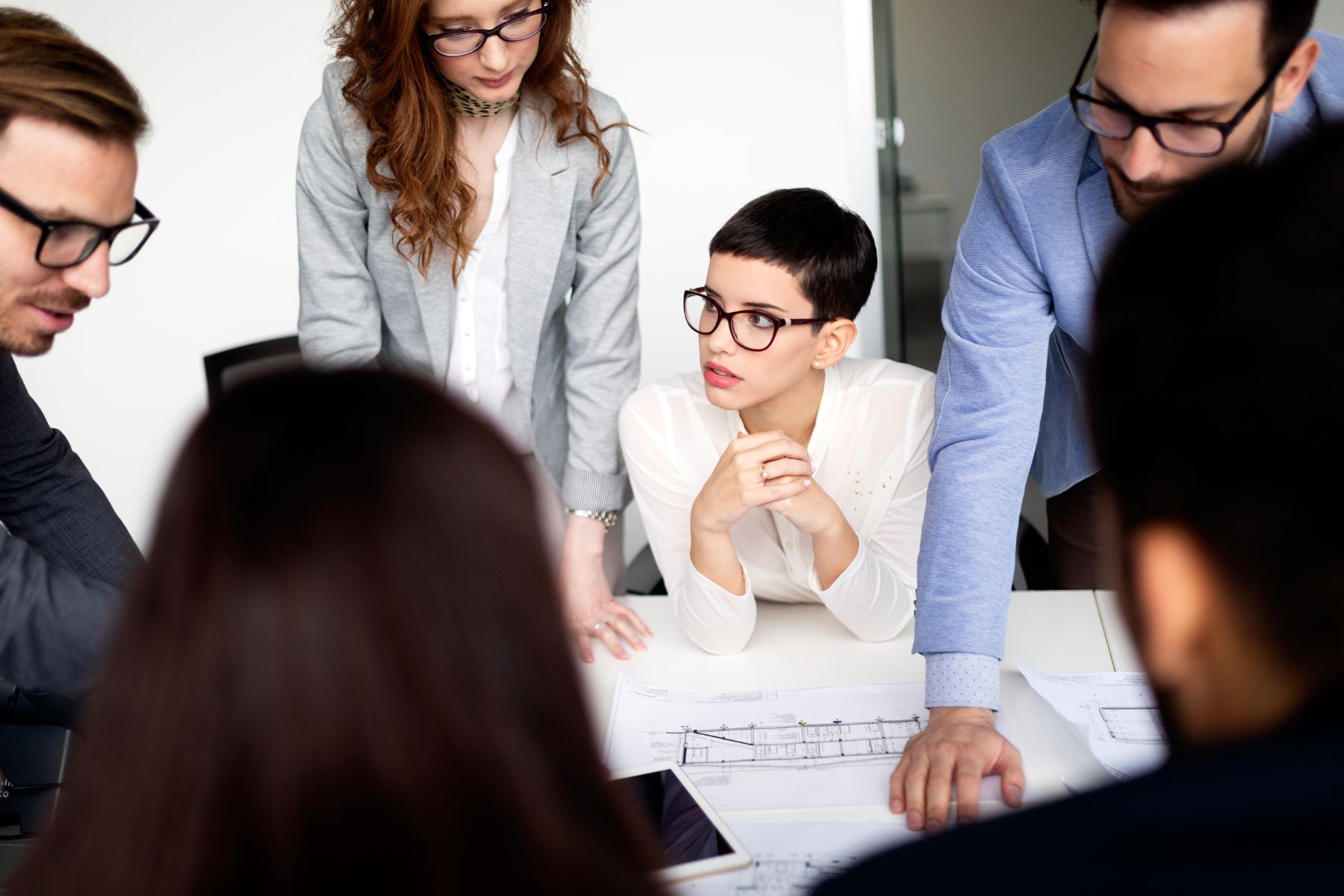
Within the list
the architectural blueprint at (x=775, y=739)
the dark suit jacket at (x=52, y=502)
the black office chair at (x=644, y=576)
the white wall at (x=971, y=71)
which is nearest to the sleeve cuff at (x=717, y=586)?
the architectural blueprint at (x=775, y=739)

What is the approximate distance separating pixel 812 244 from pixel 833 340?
0.54ft

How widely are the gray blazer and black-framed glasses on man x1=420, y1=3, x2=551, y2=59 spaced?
0.23 m

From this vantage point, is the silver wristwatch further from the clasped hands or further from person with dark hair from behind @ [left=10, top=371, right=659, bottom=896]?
person with dark hair from behind @ [left=10, top=371, right=659, bottom=896]

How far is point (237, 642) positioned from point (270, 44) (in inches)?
139

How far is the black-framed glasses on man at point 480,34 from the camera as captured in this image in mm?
1705

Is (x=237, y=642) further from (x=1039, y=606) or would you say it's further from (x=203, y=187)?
(x=203, y=187)

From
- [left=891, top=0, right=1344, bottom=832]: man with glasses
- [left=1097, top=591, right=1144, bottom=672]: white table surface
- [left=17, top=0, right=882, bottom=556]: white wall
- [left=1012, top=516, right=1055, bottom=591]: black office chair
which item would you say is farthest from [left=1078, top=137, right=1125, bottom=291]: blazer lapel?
[left=17, top=0, right=882, bottom=556]: white wall

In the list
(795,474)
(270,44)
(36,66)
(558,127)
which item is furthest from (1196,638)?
(270,44)

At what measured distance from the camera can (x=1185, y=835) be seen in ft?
1.67

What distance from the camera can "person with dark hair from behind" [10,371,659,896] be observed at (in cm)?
56

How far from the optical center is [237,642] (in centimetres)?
56

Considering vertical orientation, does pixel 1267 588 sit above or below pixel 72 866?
above

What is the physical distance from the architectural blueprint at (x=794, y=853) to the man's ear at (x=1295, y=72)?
913 mm

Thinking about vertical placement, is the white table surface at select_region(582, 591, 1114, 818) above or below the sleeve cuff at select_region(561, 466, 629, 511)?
below
